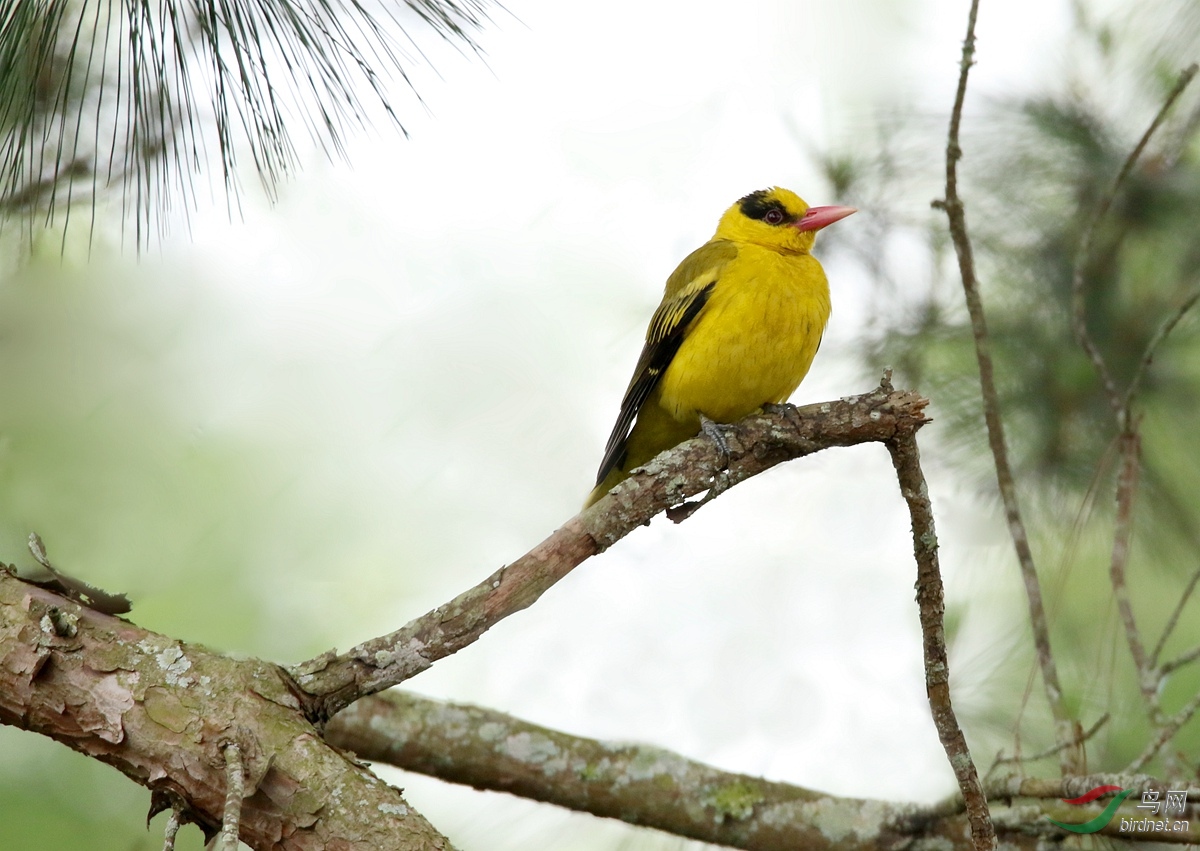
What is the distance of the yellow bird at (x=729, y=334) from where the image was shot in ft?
11.7

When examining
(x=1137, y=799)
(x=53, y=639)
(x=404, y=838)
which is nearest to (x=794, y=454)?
(x=1137, y=799)

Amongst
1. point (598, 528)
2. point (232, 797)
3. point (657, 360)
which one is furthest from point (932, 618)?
point (232, 797)

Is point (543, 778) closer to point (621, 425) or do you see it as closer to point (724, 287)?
point (621, 425)

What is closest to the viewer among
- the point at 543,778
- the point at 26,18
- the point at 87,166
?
the point at 26,18

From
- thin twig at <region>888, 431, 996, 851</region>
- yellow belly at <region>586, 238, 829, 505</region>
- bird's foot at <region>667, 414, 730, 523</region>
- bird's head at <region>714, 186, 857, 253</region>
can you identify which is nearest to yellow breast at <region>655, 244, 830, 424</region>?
yellow belly at <region>586, 238, 829, 505</region>

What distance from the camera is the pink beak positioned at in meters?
3.92

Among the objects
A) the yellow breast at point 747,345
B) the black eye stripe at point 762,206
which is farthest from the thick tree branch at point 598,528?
the black eye stripe at point 762,206

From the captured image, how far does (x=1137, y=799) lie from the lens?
9.61ft

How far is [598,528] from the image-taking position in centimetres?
264

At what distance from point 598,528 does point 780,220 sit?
1.90 meters

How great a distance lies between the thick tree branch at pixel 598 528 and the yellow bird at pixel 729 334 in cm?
49

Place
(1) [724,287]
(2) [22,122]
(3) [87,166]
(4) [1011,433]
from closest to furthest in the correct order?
1. (2) [22,122]
2. (3) [87,166]
3. (1) [724,287]
4. (4) [1011,433]

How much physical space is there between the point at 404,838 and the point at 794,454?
1.44 m

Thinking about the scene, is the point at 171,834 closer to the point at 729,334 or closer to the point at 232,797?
the point at 232,797
